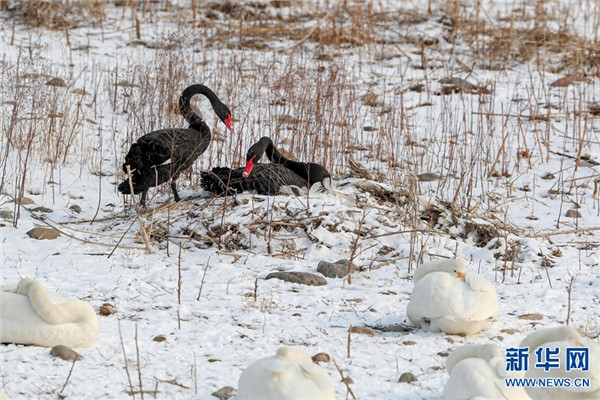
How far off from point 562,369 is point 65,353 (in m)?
2.16

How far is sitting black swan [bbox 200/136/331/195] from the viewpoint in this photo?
285 inches

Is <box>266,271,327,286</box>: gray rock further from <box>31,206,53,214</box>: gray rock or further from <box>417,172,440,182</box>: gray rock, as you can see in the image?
<box>417,172,440,182</box>: gray rock

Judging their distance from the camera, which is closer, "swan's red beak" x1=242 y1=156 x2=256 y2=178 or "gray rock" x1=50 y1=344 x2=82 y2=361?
"gray rock" x1=50 y1=344 x2=82 y2=361

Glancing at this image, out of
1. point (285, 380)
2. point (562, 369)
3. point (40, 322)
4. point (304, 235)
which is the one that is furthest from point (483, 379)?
point (304, 235)

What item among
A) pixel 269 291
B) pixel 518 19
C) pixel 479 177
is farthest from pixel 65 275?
pixel 518 19

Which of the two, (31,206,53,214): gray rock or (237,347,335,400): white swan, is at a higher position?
(237,347,335,400): white swan

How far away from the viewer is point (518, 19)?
14.1 m

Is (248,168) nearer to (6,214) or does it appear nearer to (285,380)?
(6,214)

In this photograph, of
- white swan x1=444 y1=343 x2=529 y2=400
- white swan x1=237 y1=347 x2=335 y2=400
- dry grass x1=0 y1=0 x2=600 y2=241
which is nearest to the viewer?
white swan x1=237 y1=347 x2=335 y2=400

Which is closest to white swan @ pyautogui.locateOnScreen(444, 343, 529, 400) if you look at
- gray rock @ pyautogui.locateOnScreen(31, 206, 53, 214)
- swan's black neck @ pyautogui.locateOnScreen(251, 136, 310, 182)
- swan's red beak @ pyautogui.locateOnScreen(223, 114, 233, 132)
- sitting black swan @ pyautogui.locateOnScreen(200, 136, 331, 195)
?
sitting black swan @ pyautogui.locateOnScreen(200, 136, 331, 195)

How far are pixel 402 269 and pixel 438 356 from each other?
5.79 feet

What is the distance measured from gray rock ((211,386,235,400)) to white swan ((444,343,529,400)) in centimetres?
89

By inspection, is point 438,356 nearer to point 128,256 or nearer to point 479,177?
point 128,256

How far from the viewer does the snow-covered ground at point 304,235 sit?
14.1ft
